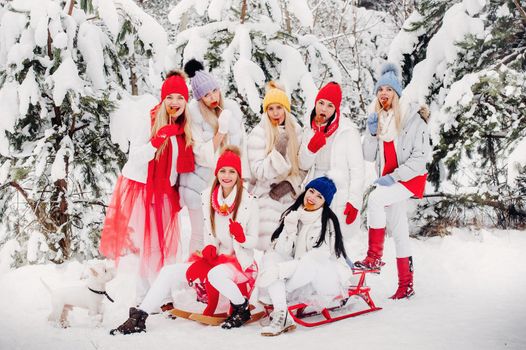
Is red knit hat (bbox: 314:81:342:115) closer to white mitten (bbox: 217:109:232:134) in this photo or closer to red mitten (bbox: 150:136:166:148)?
white mitten (bbox: 217:109:232:134)

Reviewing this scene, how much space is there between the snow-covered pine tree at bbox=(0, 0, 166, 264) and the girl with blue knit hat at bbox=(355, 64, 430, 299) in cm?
285

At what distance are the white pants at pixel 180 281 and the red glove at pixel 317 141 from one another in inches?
48.4

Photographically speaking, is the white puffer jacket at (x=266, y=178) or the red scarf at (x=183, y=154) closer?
the white puffer jacket at (x=266, y=178)

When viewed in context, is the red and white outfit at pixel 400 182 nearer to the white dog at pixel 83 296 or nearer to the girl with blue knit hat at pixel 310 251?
the girl with blue knit hat at pixel 310 251

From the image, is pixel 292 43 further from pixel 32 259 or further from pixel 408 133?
pixel 32 259

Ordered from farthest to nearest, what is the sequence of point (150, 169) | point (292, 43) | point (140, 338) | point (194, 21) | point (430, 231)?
point (194, 21), point (430, 231), point (292, 43), point (150, 169), point (140, 338)

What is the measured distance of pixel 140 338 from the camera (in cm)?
383

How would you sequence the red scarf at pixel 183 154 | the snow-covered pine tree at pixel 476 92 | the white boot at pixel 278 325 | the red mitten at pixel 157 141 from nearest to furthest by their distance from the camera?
the white boot at pixel 278 325 < the red mitten at pixel 157 141 < the red scarf at pixel 183 154 < the snow-covered pine tree at pixel 476 92

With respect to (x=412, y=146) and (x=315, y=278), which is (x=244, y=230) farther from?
(x=412, y=146)

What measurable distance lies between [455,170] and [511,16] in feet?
6.48

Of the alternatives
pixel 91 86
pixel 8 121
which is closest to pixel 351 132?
pixel 91 86

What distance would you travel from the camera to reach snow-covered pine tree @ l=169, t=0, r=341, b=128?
598 centimetres

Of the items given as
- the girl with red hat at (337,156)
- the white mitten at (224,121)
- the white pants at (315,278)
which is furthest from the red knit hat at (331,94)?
the white pants at (315,278)

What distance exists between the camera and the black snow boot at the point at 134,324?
12.8ft
